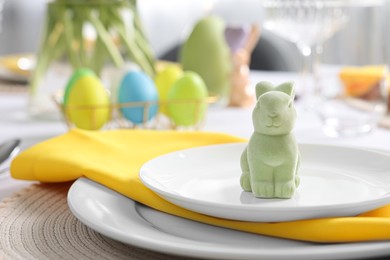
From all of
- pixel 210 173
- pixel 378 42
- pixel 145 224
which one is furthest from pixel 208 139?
pixel 378 42

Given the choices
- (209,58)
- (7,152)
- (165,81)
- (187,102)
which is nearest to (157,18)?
(209,58)

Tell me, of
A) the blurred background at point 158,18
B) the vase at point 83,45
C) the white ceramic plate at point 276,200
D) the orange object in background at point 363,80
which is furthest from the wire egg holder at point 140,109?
the blurred background at point 158,18

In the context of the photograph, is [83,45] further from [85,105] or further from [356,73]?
[356,73]

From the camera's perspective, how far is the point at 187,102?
1052 millimetres

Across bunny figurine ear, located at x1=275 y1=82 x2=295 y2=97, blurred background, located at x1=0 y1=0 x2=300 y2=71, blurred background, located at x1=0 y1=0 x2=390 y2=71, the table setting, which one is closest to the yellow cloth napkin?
the table setting

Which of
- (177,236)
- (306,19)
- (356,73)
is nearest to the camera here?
(177,236)

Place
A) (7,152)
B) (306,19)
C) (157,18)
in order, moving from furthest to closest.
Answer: (157,18), (306,19), (7,152)

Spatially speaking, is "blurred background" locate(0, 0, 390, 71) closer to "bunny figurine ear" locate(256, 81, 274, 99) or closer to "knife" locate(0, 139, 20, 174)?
"knife" locate(0, 139, 20, 174)

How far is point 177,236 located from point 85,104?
1.75ft

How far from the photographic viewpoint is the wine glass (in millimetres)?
1212

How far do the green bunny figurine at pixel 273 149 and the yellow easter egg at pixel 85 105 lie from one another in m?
0.47

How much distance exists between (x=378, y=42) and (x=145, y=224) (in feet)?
2.34

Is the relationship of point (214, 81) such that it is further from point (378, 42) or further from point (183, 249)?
point (183, 249)

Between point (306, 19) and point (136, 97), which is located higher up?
point (306, 19)
